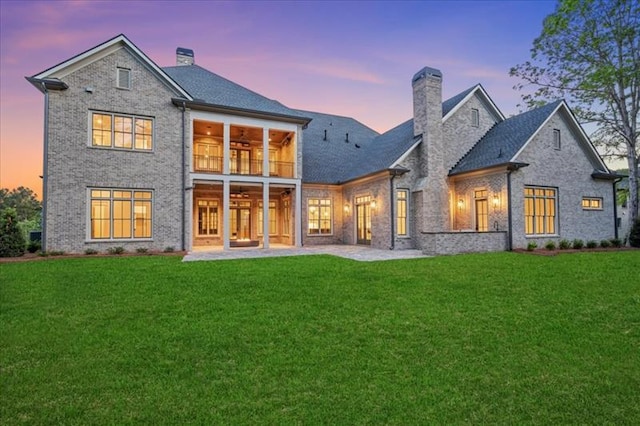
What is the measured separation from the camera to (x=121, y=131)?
538 inches

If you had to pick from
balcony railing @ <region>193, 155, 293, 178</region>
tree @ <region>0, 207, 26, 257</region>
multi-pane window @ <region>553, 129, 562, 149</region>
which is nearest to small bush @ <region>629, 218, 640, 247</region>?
multi-pane window @ <region>553, 129, 562, 149</region>

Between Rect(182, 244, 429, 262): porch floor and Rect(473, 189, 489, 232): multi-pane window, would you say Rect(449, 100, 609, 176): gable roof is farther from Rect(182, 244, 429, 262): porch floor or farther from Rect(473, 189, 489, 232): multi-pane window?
Rect(182, 244, 429, 262): porch floor

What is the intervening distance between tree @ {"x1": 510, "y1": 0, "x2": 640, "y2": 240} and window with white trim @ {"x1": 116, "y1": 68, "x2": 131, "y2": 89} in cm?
2117

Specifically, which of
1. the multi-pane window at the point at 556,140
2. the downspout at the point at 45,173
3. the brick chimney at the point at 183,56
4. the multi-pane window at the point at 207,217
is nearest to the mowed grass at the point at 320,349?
the downspout at the point at 45,173

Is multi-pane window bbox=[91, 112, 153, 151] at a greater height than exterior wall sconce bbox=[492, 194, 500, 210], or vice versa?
multi-pane window bbox=[91, 112, 153, 151]

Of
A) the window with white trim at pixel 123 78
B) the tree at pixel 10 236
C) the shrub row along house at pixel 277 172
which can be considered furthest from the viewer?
the window with white trim at pixel 123 78

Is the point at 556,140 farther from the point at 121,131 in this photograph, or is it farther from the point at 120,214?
the point at 120,214

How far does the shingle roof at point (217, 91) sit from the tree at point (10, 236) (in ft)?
27.1

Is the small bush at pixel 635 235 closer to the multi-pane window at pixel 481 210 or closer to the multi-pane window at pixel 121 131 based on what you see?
the multi-pane window at pixel 481 210

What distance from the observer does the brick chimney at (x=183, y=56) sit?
18938mm

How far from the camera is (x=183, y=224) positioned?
14414 mm

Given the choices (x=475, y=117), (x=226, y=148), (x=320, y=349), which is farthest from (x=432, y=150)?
(x=320, y=349)

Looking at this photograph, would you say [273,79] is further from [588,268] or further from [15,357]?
[15,357]

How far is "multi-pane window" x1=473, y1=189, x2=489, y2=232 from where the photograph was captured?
593 inches
